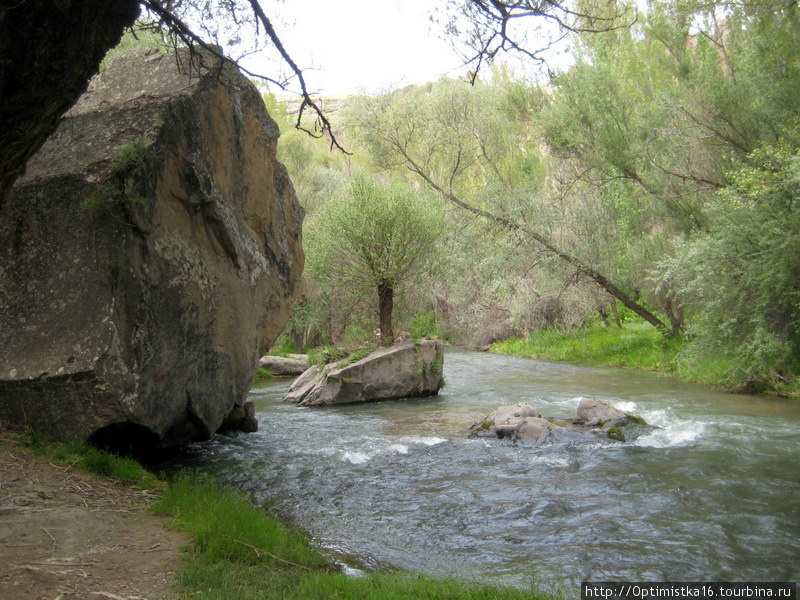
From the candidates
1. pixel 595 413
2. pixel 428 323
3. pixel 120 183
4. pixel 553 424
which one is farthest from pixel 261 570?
pixel 428 323

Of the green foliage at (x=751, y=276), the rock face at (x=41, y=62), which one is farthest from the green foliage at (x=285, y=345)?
the rock face at (x=41, y=62)

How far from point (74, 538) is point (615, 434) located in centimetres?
927

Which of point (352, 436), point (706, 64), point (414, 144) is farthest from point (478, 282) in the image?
point (352, 436)

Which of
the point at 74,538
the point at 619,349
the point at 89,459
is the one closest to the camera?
the point at 74,538

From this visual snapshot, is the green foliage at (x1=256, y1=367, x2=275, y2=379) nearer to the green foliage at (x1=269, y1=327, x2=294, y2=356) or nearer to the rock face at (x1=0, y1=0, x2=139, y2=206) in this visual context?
the green foliage at (x1=269, y1=327, x2=294, y2=356)

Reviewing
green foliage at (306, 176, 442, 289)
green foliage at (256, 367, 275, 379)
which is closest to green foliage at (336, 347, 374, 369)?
green foliage at (306, 176, 442, 289)

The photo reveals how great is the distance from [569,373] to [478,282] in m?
4.89

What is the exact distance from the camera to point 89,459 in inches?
297

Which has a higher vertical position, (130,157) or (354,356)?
(130,157)

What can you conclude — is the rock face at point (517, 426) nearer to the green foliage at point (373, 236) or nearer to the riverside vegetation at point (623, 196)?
the riverside vegetation at point (623, 196)

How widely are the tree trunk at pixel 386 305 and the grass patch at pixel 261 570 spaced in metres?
14.4

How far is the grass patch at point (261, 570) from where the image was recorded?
4.71 m

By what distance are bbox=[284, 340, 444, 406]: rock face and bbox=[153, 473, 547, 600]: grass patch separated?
449 inches

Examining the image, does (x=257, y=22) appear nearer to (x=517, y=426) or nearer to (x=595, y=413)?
(x=517, y=426)
